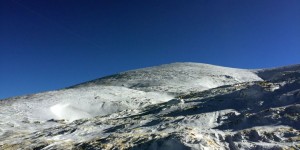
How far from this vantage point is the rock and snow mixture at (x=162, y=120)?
20172 mm

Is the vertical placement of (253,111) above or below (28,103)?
below

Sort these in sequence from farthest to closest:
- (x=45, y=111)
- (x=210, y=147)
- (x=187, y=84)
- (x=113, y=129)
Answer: (x=187, y=84) → (x=45, y=111) → (x=113, y=129) → (x=210, y=147)

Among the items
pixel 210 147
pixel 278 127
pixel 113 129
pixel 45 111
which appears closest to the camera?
pixel 210 147

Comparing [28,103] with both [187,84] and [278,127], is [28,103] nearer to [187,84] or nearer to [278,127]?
[187,84]

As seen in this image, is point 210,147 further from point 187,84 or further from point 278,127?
point 187,84

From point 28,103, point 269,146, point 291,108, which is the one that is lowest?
point 269,146

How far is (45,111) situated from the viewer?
1917 inches

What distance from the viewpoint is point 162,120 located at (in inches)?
1123

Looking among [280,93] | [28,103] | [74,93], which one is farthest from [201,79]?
[280,93]

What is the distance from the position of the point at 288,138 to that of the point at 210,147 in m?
4.19

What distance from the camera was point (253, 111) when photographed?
26.8 meters

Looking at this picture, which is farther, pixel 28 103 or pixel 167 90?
pixel 167 90

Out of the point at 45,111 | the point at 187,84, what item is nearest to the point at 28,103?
the point at 45,111

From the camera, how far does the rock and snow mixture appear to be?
20172mm
